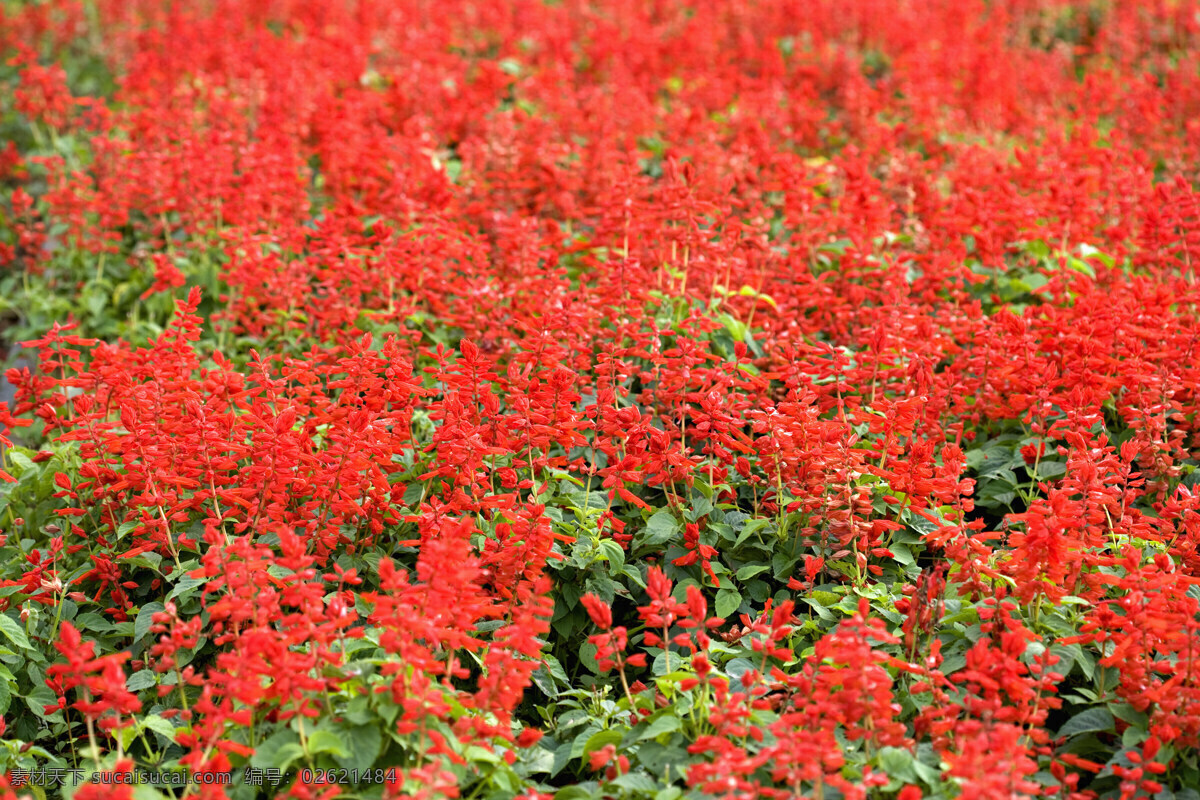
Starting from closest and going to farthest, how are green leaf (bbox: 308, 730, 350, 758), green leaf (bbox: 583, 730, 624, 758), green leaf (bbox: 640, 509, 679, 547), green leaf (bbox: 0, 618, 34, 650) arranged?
green leaf (bbox: 308, 730, 350, 758), green leaf (bbox: 583, 730, 624, 758), green leaf (bbox: 0, 618, 34, 650), green leaf (bbox: 640, 509, 679, 547)

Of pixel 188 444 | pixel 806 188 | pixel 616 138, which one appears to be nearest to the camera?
pixel 188 444

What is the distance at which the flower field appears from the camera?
3.00 meters

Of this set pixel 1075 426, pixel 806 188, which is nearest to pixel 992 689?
pixel 1075 426

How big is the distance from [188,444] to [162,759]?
3.31ft

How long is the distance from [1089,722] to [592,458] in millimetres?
1877

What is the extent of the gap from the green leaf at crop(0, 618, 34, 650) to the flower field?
1 cm

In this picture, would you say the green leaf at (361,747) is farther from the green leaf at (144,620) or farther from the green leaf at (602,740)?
the green leaf at (144,620)

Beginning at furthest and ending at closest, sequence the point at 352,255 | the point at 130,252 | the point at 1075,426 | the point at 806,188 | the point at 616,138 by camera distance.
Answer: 1. the point at 616,138
2. the point at 130,252
3. the point at 806,188
4. the point at 352,255
5. the point at 1075,426

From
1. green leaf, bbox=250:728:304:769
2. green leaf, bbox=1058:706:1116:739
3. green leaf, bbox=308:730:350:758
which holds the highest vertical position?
green leaf, bbox=308:730:350:758

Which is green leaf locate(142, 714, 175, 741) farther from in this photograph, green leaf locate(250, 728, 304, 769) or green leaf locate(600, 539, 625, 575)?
green leaf locate(600, 539, 625, 575)

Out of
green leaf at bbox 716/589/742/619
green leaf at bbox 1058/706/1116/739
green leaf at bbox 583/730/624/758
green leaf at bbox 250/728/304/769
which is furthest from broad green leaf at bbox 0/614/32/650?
green leaf at bbox 1058/706/1116/739

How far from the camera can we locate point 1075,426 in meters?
3.95

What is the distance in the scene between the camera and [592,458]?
4141mm

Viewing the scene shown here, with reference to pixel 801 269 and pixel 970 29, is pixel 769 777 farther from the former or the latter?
pixel 970 29
